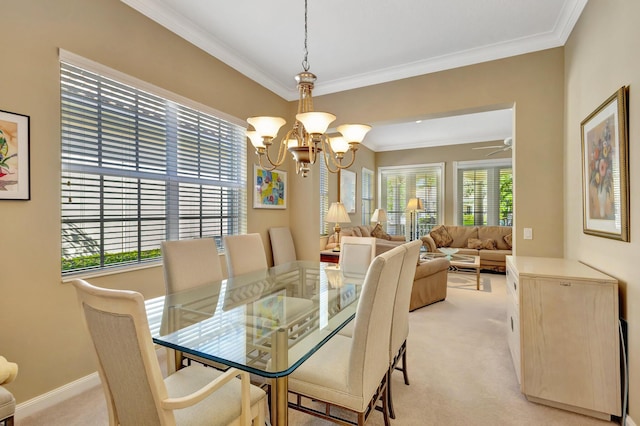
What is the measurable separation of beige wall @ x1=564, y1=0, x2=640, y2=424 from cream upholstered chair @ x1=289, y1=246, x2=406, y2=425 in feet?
4.25

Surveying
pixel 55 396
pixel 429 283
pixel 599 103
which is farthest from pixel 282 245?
pixel 599 103

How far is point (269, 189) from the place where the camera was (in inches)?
155

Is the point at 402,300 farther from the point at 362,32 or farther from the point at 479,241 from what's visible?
the point at 479,241

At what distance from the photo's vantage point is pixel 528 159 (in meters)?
3.00

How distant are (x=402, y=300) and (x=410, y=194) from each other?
6.15 metres

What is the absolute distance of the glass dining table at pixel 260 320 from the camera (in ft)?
4.21

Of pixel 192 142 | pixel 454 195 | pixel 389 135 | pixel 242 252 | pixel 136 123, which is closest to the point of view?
pixel 136 123

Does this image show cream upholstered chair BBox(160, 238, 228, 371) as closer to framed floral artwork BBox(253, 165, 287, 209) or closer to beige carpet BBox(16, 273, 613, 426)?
beige carpet BBox(16, 273, 613, 426)

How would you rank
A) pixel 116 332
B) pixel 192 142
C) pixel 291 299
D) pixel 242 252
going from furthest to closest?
pixel 192 142 → pixel 242 252 → pixel 291 299 → pixel 116 332

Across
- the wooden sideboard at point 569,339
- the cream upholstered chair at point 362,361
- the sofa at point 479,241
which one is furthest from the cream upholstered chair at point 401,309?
the sofa at point 479,241

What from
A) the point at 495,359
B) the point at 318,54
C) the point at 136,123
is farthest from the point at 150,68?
the point at 495,359

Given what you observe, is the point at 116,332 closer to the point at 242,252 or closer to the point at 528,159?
the point at 242,252

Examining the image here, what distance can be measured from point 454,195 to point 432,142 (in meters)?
1.35

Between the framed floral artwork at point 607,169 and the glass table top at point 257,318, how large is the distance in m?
1.60
